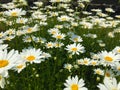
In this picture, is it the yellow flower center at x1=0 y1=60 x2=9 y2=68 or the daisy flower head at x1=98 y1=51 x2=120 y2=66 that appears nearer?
the yellow flower center at x1=0 y1=60 x2=9 y2=68

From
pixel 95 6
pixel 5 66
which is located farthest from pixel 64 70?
pixel 95 6

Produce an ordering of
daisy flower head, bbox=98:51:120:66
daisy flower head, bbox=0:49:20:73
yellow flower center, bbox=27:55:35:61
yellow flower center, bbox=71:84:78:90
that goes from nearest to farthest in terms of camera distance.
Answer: daisy flower head, bbox=0:49:20:73
yellow flower center, bbox=71:84:78:90
yellow flower center, bbox=27:55:35:61
daisy flower head, bbox=98:51:120:66

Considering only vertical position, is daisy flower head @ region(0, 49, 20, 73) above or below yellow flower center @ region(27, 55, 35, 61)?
above

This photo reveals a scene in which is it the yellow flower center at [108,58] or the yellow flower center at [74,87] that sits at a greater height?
the yellow flower center at [74,87]

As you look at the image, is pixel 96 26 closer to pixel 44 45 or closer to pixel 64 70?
pixel 44 45

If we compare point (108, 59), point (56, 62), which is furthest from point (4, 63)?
point (56, 62)

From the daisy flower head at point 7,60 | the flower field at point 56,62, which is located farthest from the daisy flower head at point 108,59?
the daisy flower head at point 7,60

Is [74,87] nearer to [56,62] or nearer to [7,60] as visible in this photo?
[7,60]

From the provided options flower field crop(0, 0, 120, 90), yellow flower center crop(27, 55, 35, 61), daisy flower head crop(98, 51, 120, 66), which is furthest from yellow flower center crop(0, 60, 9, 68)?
daisy flower head crop(98, 51, 120, 66)

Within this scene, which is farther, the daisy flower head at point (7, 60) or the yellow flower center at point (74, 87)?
the yellow flower center at point (74, 87)

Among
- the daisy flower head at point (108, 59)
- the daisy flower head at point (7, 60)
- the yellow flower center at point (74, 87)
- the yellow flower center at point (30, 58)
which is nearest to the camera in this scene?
the daisy flower head at point (7, 60)

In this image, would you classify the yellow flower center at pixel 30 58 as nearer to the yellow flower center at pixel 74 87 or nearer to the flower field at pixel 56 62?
the flower field at pixel 56 62

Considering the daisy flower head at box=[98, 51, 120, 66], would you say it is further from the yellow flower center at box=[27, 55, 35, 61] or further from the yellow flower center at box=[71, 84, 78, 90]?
the yellow flower center at box=[27, 55, 35, 61]
